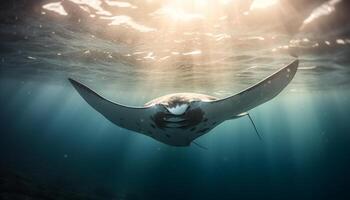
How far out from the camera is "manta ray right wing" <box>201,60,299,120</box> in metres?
5.91

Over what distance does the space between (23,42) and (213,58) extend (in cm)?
1118

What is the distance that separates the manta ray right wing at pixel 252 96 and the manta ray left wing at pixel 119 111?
1536 mm

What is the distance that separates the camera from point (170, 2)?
978 cm

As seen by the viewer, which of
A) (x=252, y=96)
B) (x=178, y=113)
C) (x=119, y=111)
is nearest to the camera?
(x=178, y=113)

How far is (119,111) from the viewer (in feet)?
24.8

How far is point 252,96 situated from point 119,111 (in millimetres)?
3426

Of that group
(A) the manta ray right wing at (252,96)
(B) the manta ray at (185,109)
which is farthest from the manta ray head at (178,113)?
(A) the manta ray right wing at (252,96)

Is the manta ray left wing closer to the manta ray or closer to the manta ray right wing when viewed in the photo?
the manta ray

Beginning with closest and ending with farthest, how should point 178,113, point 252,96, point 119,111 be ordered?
point 178,113
point 252,96
point 119,111

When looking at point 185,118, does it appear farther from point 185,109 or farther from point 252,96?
point 252,96

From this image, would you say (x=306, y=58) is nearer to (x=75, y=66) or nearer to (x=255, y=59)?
(x=255, y=59)

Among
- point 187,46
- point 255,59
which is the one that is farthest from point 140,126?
point 255,59

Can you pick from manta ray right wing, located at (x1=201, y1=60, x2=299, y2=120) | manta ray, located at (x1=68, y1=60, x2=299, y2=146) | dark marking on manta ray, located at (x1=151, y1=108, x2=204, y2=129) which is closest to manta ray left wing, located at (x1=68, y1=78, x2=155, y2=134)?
manta ray, located at (x1=68, y1=60, x2=299, y2=146)

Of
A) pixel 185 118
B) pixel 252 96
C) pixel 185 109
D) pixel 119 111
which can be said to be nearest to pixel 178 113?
pixel 185 109
